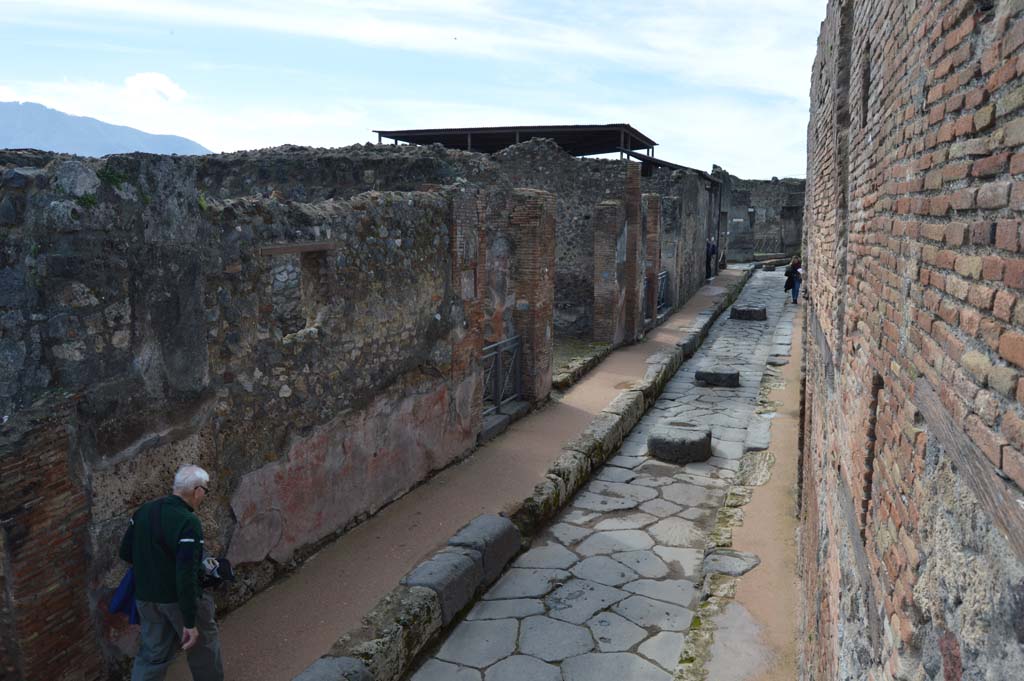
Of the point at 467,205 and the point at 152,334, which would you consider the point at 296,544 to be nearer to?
the point at 152,334

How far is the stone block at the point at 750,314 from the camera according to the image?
60.7 ft

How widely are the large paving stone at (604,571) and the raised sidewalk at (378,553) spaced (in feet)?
2.83

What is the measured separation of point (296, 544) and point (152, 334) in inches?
80.7

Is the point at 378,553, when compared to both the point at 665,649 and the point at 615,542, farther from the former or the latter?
the point at 665,649

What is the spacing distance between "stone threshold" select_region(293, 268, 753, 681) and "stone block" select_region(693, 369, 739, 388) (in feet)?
11.8

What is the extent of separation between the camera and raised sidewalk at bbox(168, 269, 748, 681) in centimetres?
437

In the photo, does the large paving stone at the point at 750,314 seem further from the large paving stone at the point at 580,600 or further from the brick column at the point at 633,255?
the large paving stone at the point at 580,600

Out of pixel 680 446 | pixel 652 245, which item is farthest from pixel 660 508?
pixel 652 245

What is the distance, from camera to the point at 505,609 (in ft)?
17.3

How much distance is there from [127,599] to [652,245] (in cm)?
1374

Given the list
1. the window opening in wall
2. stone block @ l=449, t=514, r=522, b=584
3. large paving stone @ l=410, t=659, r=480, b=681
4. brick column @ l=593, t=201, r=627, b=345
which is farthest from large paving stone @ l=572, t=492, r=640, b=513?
brick column @ l=593, t=201, r=627, b=345

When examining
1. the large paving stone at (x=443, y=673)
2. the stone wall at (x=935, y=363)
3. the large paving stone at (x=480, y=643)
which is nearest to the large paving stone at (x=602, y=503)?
the large paving stone at (x=480, y=643)

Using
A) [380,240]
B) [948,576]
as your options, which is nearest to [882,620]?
[948,576]

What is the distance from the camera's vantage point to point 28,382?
11.4 ft
